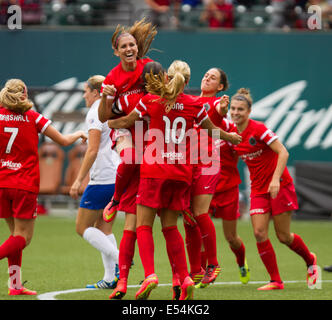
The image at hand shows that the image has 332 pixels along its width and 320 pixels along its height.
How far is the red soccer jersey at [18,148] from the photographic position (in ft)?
23.1

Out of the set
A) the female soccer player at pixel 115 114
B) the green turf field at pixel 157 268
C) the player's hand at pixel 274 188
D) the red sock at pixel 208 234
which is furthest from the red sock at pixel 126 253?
the player's hand at pixel 274 188

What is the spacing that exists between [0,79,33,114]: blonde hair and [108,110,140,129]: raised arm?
91 cm

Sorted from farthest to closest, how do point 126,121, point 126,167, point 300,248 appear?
point 300,248, point 126,167, point 126,121

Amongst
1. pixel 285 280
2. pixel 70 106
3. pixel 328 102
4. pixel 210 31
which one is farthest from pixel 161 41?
pixel 285 280

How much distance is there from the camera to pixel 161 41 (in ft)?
58.4

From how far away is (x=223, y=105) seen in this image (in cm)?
739

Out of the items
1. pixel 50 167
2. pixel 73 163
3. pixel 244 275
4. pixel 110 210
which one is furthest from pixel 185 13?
pixel 110 210

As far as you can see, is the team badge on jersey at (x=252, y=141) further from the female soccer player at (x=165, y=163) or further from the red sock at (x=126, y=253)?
the red sock at (x=126, y=253)

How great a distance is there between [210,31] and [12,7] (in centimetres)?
476

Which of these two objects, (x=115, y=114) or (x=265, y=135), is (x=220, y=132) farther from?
(x=265, y=135)

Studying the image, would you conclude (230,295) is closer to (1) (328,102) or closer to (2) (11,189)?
(2) (11,189)

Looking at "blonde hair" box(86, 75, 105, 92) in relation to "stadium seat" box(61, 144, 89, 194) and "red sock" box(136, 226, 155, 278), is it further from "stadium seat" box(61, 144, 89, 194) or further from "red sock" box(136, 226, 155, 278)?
"stadium seat" box(61, 144, 89, 194)

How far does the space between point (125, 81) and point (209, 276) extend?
2.38 m

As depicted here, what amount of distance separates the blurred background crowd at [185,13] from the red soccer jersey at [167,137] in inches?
468
